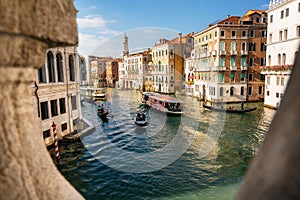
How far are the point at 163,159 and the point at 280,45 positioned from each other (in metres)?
13.7

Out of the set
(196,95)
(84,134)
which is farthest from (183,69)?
(84,134)

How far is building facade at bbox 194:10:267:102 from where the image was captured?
20172mm

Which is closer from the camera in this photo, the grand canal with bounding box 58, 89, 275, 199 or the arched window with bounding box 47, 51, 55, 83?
the grand canal with bounding box 58, 89, 275, 199

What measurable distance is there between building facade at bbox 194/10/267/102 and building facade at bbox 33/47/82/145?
1391 cm

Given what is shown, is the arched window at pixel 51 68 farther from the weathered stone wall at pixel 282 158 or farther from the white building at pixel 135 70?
the white building at pixel 135 70

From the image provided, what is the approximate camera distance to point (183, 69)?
30.9m

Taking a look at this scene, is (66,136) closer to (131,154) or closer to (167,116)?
(131,154)

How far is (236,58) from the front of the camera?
2050cm

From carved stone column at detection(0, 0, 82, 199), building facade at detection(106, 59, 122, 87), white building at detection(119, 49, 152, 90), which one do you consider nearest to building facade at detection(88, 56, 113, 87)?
building facade at detection(106, 59, 122, 87)

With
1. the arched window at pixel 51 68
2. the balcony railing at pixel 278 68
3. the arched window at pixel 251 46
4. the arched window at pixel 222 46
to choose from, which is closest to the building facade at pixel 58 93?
the arched window at pixel 51 68

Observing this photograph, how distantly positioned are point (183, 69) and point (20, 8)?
31.1m

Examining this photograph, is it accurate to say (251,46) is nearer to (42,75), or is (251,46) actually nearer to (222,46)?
(222,46)

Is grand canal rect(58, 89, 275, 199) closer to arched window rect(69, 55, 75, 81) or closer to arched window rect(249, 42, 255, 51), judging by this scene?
arched window rect(69, 55, 75, 81)

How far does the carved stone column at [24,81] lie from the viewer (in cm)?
52
